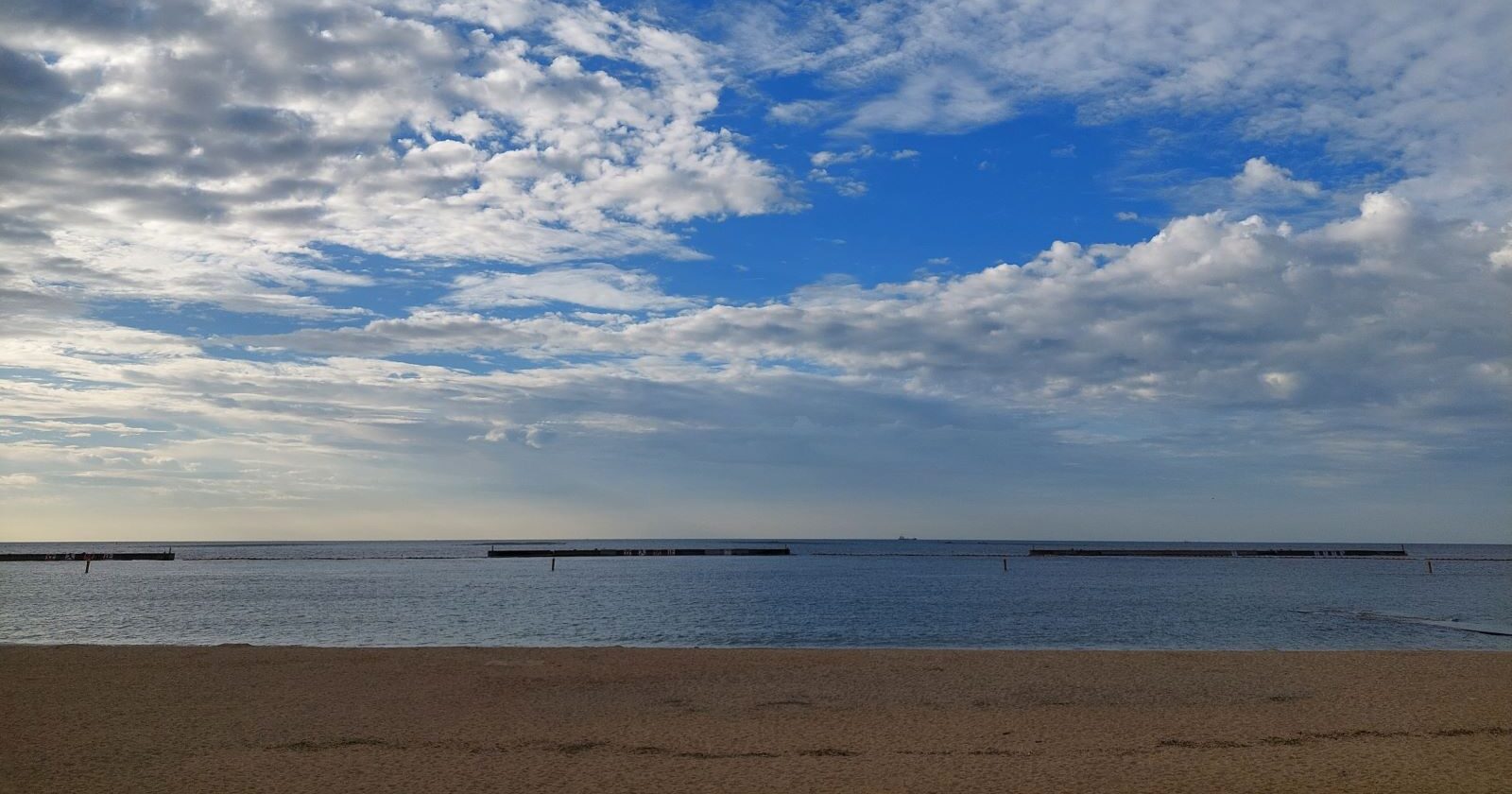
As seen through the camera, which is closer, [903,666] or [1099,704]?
[1099,704]

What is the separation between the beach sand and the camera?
13.9m

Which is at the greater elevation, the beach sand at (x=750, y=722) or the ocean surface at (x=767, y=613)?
the beach sand at (x=750, y=722)

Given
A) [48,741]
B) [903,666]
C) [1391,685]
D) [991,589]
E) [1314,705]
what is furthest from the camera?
[991,589]

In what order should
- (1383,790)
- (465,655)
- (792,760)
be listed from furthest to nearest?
(465,655) < (792,760) < (1383,790)

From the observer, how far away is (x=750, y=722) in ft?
58.7

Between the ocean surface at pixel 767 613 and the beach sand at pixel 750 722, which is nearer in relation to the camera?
the beach sand at pixel 750 722

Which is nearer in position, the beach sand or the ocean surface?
the beach sand

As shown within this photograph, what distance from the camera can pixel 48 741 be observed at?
16.0 meters

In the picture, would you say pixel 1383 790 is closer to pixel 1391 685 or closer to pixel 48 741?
pixel 1391 685

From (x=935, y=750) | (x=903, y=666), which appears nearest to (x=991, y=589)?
(x=903, y=666)

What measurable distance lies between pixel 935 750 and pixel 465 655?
15.5 metres

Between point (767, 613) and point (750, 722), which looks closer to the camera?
point (750, 722)

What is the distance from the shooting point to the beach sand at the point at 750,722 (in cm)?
1389

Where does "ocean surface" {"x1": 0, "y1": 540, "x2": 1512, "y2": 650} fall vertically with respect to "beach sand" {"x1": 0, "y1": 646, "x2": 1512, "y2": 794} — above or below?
below
